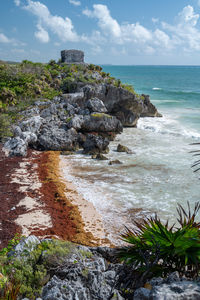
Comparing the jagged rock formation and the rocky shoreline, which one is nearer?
the jagged rock formation

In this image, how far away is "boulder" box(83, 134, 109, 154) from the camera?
18784 millimetres

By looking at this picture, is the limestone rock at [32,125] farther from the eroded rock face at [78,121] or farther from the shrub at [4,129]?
the shrub at [4,129]

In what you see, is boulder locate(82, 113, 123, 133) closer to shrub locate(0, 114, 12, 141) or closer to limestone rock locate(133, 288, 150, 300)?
shrub locate(0, 114, 12, 141)

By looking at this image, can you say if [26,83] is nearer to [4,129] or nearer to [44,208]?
[4,129]

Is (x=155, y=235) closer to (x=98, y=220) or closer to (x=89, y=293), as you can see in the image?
(x=89, y=293)

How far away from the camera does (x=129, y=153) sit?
61.6 ft

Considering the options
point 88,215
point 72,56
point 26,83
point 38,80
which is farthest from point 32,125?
point 72,56

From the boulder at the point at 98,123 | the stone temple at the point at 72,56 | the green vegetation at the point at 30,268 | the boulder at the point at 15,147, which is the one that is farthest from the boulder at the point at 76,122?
the green vegetation at the point at 30,268

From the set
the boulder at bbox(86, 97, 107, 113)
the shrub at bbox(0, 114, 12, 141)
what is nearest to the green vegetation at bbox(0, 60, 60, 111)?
the shrub at bbox(0, 114, 12, 141)

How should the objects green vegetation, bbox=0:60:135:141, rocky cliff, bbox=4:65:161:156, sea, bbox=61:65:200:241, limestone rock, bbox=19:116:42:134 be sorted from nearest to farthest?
1. sea, bbox=61:65:200:241
2. rocky cliff, bbox=4:65:161:156
3. limestone rock, bbox=19:116:42:134
4. green vegetation, bbox=0:60:135:141

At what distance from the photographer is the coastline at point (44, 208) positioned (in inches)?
354

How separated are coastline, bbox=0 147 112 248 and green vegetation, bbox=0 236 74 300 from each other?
3.60m

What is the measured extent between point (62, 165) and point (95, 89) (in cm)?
1238

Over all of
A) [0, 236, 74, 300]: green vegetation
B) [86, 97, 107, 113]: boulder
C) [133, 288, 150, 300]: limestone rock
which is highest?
[86, 97, 107, 113]: boulder
